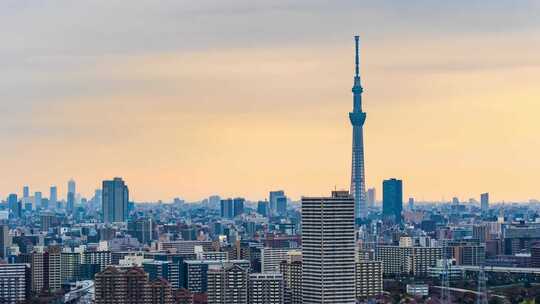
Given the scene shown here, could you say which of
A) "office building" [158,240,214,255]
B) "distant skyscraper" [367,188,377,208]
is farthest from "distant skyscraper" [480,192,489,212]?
"office building" [158,240,214,255]

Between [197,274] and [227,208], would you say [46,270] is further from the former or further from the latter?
[227,208]

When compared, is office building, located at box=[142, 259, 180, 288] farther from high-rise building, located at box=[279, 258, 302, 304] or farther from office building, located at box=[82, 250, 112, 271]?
high-rise building, located at box=[279, 258, 302, 304]

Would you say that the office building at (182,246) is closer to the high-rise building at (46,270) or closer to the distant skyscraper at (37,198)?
the high-rise building at (46,270)

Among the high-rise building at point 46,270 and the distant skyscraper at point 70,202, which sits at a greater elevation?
the distant skyscraper at point 70,202

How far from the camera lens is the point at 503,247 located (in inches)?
2926

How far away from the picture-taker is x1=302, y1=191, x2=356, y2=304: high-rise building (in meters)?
42.0

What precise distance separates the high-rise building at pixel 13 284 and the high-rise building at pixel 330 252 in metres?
11.1

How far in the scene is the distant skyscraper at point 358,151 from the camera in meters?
109

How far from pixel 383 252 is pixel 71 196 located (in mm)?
73542

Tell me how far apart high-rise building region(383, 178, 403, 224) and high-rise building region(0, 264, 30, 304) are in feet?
201

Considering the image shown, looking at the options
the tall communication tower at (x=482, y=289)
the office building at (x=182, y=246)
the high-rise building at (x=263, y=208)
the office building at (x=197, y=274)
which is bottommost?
the tall communication tower at (x=482, y=289)

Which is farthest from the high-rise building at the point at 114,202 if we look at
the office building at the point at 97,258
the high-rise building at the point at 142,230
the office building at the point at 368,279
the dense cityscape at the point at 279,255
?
the office building at the point at 368,279

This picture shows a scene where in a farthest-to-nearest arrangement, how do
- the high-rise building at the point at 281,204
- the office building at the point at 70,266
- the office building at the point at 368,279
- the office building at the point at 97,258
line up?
the high-rise building at the point at 281,204
the office building at the point at 97,258
the office building at the point at 70,266
the office building at the point at 368,279

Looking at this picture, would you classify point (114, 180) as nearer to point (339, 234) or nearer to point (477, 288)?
point (477, 288)
